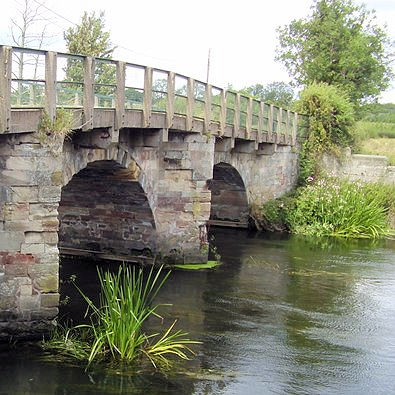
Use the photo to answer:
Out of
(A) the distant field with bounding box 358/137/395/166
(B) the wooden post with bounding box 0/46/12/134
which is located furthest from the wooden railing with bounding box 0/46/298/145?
(A) the distant field with bounding box 358/137/395/166

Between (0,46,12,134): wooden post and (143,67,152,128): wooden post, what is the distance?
492 cm

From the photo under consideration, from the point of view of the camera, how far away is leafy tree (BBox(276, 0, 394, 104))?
34.2 metres

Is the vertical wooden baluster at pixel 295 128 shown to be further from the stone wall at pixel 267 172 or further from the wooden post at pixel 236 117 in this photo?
the wooden post at pixel 236 117

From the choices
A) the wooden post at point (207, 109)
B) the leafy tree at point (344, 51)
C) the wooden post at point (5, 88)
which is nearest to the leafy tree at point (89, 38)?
the leafy tree at point (344, 51)

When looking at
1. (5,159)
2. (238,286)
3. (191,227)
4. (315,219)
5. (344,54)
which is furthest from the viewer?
(344,54)

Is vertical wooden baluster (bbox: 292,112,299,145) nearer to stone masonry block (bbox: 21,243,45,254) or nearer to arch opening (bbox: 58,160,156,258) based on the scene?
arch opening (bbox: 58,160,156,258)

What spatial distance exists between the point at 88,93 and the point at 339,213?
51.7 ft

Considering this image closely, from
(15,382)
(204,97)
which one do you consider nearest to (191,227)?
(204,97)

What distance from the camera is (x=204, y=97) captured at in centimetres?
1834

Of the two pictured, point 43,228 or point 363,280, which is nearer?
point 43,228

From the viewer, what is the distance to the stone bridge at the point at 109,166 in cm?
1111

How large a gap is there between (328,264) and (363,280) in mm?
2159

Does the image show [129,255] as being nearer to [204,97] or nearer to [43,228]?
[204,97]

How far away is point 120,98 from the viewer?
45.5 feet
